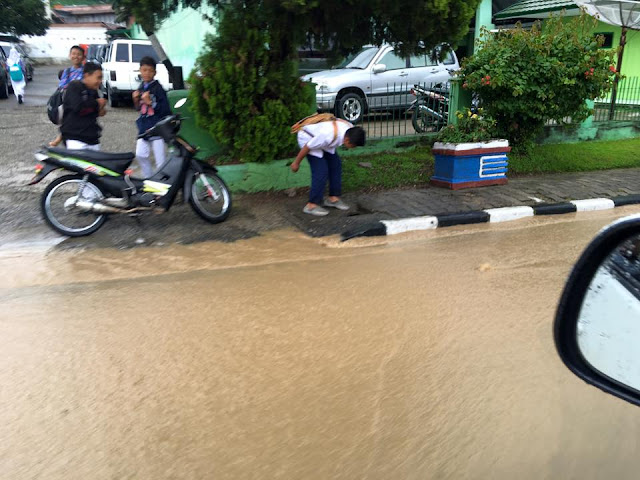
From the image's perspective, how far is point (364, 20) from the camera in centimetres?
689

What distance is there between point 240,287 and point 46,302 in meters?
1.53

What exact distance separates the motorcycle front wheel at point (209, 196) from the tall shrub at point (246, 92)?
3.19ft

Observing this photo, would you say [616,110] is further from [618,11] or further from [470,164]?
[470,164]

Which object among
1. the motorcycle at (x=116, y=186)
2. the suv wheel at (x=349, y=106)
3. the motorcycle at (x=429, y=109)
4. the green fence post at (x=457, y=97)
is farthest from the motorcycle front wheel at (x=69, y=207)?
the suv wheel at (x=349, y=106)

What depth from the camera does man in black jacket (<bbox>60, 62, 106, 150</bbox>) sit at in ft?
20.1

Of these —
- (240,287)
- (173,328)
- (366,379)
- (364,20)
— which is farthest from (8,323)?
(364,20)

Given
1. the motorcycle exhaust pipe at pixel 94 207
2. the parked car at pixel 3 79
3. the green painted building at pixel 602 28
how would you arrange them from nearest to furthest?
1. the motorcycle exhaust pipe at pixel 94 207
2. the green painted building at pixel 602 28
3. the parked car at pixel 3 79

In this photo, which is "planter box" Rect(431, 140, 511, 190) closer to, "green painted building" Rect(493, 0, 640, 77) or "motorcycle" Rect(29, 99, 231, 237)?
"motorcycle" Rect(29, 99, 231, 237)

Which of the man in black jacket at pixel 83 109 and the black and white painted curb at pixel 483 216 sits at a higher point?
the man in black jacket at pixel 83 109

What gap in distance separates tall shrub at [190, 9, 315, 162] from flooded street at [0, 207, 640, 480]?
7.07 feet

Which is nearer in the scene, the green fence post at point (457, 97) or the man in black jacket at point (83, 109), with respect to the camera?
the man in black jacket at point (83, 109)

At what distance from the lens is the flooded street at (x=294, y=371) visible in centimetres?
267

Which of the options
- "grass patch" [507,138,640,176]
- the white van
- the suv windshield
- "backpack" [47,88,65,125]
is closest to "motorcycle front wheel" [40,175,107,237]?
"backpack" [47,88,65,125]

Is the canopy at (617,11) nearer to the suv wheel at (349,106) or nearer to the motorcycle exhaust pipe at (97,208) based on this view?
the suv wheel at (349,106)
